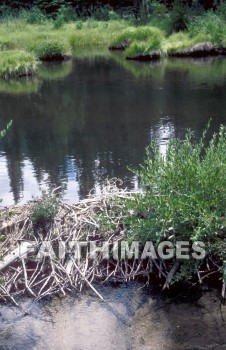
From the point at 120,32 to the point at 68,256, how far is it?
92.2 feet

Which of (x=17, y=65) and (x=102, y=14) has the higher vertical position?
(x=102, y=14)

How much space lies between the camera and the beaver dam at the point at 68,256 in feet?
20.7

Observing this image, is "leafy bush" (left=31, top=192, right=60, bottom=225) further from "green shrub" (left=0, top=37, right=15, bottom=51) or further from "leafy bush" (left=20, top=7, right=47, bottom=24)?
"leafy bush" (left=20, top=7, right=47, bottom=24)

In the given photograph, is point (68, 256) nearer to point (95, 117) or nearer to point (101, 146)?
point (101, 146)

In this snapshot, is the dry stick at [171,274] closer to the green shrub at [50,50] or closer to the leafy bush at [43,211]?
the leafy bush at [43,211]

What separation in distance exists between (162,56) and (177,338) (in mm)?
22886

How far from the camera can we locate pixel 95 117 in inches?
612

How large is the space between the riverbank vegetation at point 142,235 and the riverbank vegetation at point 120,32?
57.0 ft

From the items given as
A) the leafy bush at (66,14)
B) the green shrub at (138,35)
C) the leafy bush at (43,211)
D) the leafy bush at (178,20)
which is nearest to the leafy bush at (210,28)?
the leafy bush at (178,20)

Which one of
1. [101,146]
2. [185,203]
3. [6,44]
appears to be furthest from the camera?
[6,44]

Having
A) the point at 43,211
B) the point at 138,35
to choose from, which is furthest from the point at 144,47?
the point at 43,211

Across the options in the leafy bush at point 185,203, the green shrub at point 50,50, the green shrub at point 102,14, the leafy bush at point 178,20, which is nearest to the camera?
the leafy bush at point 185,203

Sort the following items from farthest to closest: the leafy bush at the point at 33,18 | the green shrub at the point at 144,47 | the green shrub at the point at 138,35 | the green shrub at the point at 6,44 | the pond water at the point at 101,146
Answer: the leafy bush at the point at 33,18 < the green shrub at the point at 6,44 < the green shrub at the point at 138,35 < the green shrub at the point at 144,47 < the pond water at the point at 101,146

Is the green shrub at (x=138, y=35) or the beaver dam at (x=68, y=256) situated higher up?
the beaver dam at (x=68, y=256)
